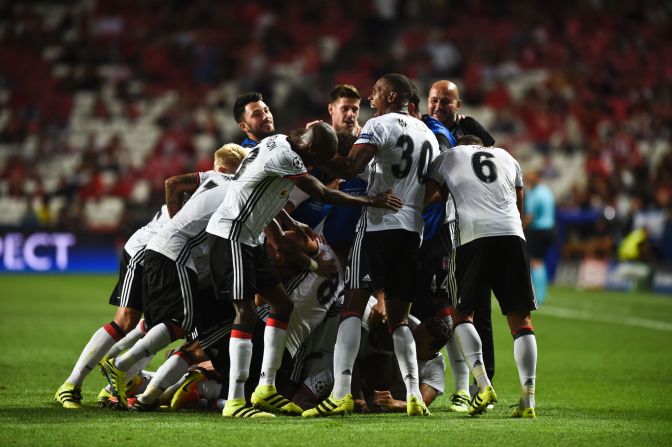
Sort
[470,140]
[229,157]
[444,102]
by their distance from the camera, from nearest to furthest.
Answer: [470,140]
[229,157]
[444,102]

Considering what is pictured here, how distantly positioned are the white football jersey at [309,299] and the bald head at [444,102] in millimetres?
1547

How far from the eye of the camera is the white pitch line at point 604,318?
16.4 m

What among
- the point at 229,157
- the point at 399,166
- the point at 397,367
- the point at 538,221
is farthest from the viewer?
the point at 538,221

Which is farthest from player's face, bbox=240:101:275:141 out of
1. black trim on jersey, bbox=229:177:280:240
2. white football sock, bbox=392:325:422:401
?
white football sock, bbox=392:325:422:401

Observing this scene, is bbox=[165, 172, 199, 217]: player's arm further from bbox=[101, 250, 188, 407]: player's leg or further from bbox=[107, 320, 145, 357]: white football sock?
bbox=[107, 320, 145, 357]: white football sock

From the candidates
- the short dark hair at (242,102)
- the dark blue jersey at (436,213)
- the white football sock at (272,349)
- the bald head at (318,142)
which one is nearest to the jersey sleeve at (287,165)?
the bald head at (318,142)

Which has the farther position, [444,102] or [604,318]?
[604,318]

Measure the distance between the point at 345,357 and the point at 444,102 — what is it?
2.50 meters

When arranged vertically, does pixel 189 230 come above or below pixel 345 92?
below

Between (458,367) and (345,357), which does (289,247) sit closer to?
(345,357)

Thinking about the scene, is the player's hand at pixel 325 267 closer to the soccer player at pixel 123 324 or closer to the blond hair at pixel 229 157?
the blond hair at pixel 229 157

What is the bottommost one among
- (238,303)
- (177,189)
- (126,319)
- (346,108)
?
(126,319)

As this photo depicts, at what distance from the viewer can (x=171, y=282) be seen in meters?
8.16

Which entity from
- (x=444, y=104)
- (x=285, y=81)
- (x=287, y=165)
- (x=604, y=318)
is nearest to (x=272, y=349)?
(x=287, y=165)
